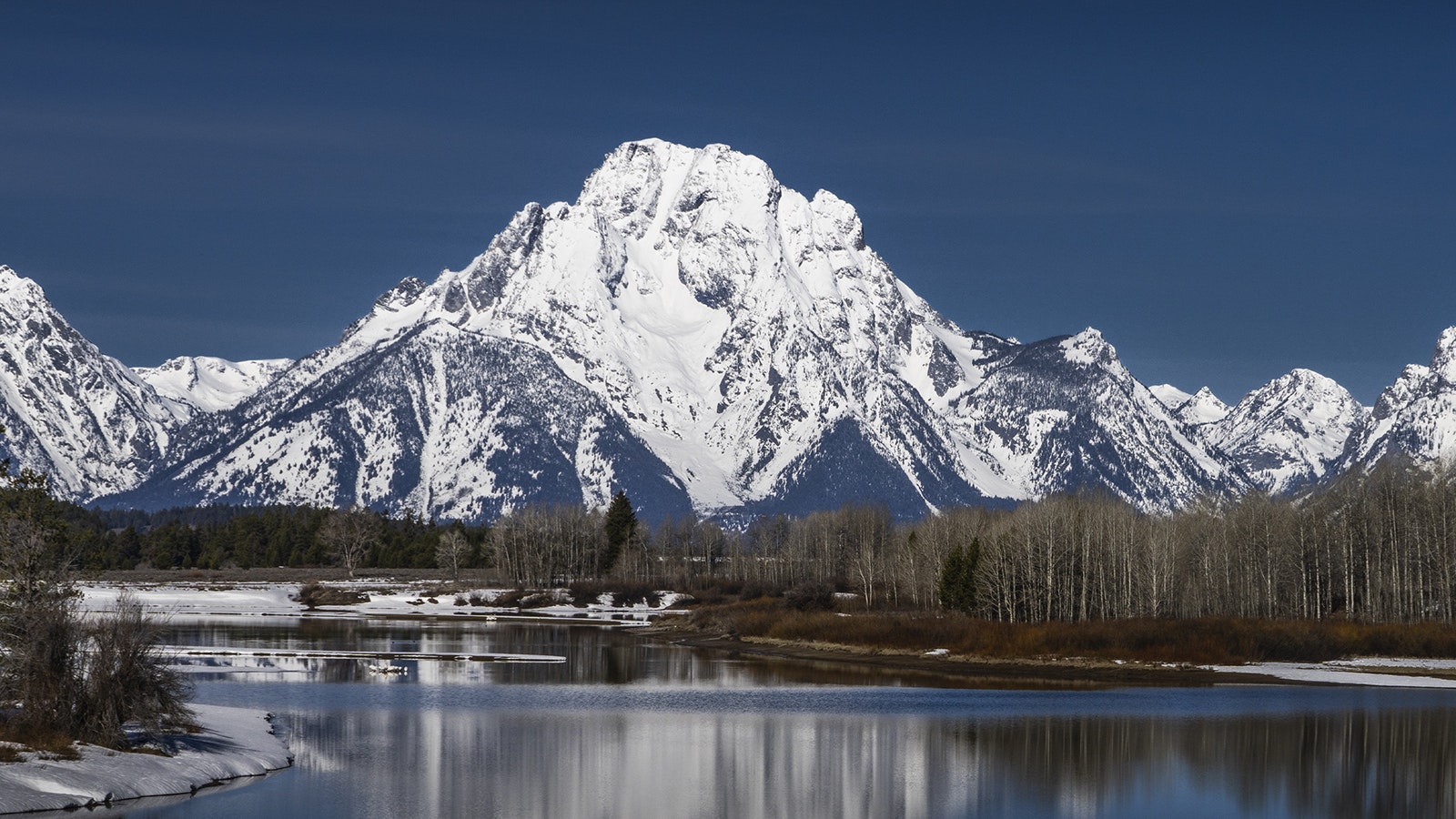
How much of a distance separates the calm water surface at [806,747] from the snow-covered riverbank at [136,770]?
879mm

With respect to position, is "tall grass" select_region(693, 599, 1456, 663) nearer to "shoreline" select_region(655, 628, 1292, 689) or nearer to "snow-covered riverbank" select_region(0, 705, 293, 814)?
"shoreline" select_region(655, 628, 1292, 689)

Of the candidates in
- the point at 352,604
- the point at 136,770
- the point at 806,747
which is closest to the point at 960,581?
the point at 806,747

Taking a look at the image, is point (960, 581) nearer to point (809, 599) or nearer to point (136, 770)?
point (809, 599)

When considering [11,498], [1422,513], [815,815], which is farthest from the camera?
[1422,513]

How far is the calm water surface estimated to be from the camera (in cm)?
4097

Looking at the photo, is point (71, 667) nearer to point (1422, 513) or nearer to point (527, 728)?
point (527, 728)

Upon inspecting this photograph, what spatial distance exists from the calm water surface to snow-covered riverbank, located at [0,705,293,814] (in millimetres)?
879

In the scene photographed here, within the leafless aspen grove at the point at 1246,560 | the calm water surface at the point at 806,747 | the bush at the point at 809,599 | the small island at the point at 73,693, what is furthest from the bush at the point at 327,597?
the small island at the point at 73,693

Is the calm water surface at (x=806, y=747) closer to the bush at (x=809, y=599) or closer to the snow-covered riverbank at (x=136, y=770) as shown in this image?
the snow-covered riverbank at (x=136, y=770)

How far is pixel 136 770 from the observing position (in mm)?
39938

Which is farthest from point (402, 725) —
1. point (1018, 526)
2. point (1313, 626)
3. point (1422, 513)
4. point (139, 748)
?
point (1422, 513)

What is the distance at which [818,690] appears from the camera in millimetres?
71875

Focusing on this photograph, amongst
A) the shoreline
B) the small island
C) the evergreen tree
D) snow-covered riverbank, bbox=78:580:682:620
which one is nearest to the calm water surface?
the small island

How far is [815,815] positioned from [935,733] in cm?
1673
